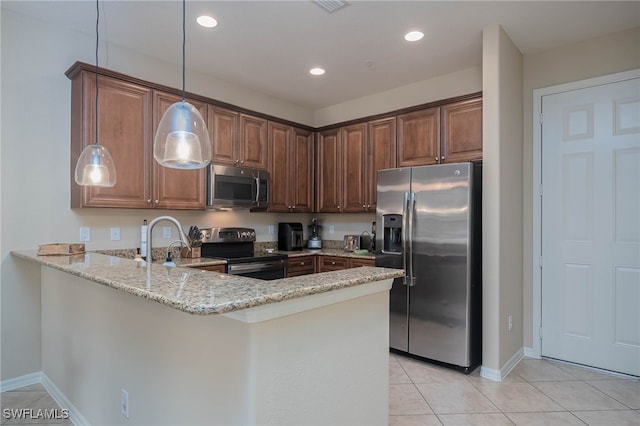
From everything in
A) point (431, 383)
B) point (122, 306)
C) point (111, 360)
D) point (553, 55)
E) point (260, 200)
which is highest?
point (553, 55)

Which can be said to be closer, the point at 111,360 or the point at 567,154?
the point at 111,360

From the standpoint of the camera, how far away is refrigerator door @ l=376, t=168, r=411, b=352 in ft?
10.9

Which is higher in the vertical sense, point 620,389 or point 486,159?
point 486,159

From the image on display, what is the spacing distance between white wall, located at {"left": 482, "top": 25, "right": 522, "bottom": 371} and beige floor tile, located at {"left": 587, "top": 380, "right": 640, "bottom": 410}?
630 millimetres

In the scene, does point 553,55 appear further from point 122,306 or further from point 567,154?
point 122,306

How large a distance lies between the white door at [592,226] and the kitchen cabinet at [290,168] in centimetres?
253

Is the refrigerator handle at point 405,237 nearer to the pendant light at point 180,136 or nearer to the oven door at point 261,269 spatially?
the oven door at point 261,269

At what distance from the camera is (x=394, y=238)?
3449 mm

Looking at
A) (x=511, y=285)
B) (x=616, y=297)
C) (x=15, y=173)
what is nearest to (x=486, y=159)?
(x=511, y=285)

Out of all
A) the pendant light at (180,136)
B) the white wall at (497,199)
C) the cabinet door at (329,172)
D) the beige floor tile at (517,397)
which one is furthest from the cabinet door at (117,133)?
the beige floor tile at (517,397)

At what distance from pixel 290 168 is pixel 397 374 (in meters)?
2.52

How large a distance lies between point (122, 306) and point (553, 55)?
12.9 feet

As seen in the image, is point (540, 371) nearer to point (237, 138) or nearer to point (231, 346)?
point (231, 346)

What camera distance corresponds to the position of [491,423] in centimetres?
225
